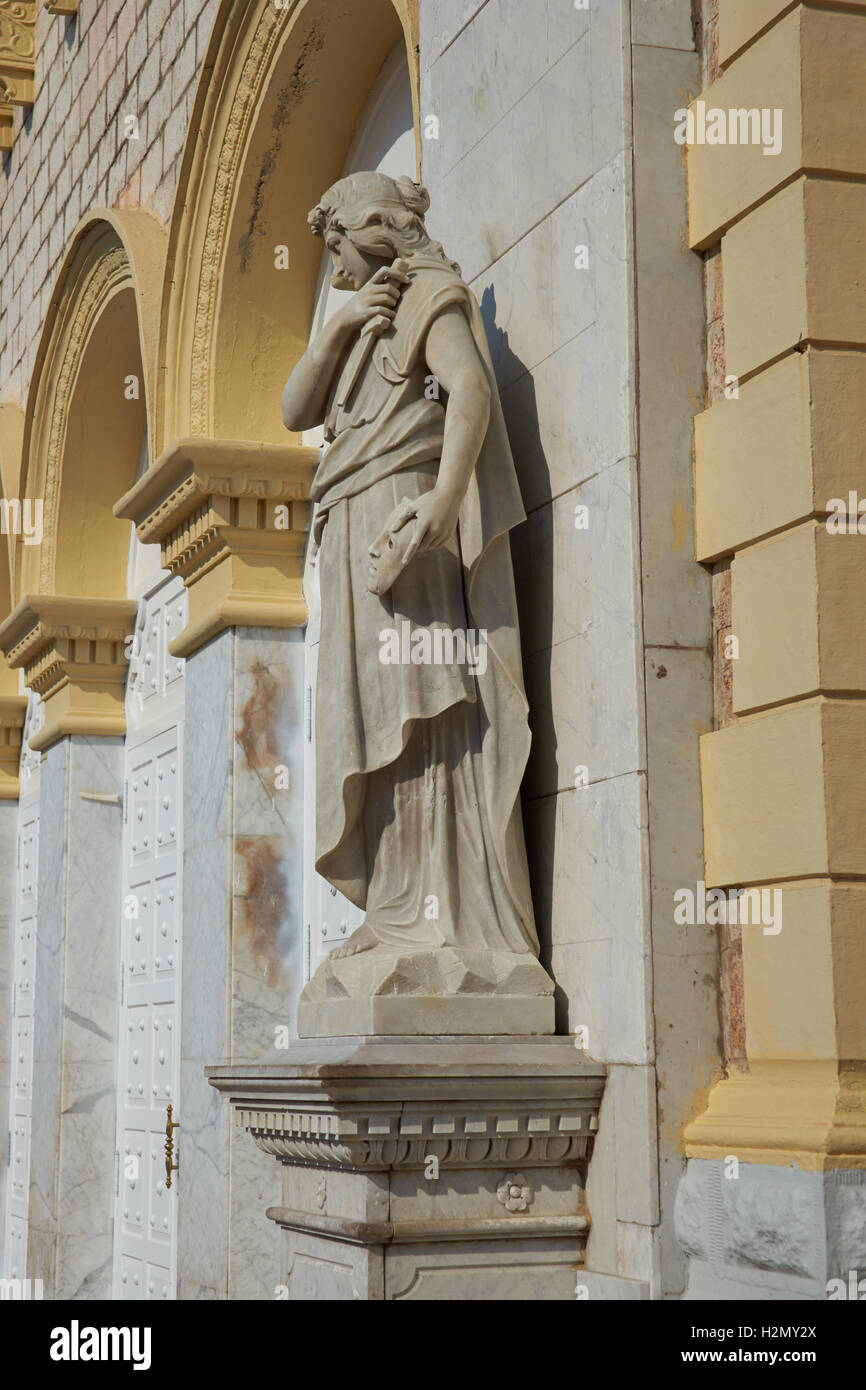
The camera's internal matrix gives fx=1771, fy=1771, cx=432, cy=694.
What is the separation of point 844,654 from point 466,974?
115cm

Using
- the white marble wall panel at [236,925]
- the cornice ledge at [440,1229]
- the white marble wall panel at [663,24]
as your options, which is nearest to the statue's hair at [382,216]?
the white marble wall panel at [663,24]

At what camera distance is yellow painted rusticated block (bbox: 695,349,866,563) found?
371 centimetres

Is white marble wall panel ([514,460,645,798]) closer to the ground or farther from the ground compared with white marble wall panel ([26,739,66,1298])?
farther from the ground

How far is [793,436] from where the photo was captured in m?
3.76

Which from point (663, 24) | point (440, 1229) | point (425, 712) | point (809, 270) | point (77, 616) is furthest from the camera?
point (77, 616)

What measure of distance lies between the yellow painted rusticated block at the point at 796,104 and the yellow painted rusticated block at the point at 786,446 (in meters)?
0.44

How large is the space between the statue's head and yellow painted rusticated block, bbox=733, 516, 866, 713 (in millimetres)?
1315

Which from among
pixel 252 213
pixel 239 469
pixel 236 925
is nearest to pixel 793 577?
pixel 236 925

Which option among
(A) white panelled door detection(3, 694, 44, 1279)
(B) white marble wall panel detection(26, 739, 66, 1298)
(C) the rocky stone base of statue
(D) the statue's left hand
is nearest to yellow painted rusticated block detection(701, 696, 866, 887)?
(C) the rocky stone base of statue

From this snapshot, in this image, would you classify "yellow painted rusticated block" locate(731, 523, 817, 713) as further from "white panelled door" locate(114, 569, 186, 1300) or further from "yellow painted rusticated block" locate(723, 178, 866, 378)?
"white panelled door" locate(114, 569, 186, 1300)

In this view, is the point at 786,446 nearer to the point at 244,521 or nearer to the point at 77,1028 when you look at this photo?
the point at 244,521

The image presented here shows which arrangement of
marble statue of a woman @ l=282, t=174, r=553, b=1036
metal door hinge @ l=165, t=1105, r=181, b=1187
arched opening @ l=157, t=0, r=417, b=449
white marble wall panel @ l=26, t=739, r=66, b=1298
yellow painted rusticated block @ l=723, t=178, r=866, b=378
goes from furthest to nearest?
white marble wall panel @ l=26, t=739, r=66, b=1298 < metal door hinge @ l=165, t=1105, r=181, b=1187 < arched opening @ l=157, t=0, r=417, b=449 < marble statue of a woman @ l=282, t=174, r=553, b=1036 < yellow painted rusticated block @ l=723, t=178, r=866, b=378

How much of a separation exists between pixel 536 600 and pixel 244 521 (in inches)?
120

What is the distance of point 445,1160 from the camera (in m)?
3.91
